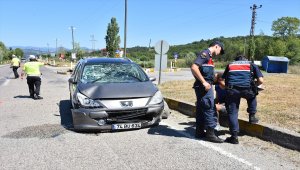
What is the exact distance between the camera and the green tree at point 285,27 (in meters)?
98.1

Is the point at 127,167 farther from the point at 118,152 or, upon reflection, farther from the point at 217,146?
the point at 217,146

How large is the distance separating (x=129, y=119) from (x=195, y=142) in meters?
1.37

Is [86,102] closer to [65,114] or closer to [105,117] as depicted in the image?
[105,117]

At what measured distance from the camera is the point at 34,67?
38.9 ft

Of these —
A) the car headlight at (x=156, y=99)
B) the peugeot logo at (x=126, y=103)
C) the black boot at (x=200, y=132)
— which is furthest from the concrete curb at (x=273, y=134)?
the peugeot logo at (x=126, y=103)

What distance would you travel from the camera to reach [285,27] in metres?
101

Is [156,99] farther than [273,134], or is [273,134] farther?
[156,99]

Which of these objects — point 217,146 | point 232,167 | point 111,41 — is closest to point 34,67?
point 217,146

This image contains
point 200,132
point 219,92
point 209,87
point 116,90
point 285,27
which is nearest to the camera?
point 209,87

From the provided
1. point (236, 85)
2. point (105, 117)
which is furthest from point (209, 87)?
point (105, 117)

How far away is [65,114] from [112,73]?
207 centimetres

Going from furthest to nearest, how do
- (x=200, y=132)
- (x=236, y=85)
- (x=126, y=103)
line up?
(x=126, y=103)
(x=200, y=132)
(x=236, y=85)

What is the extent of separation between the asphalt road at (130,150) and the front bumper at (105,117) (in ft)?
A: 0.58

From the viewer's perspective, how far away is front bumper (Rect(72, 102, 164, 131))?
20.8ft
